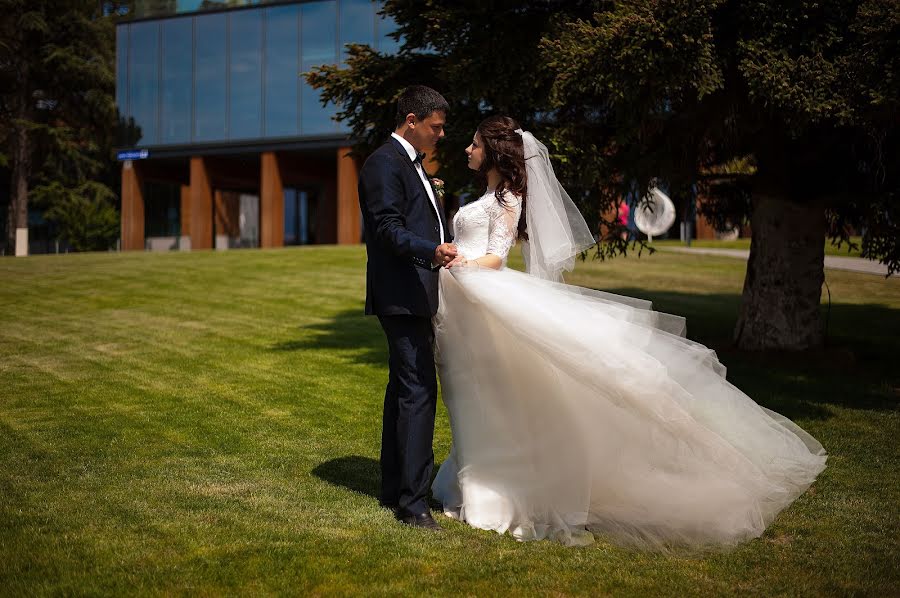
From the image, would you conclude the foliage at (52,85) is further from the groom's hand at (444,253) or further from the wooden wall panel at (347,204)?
the groom's hand at (444,253)

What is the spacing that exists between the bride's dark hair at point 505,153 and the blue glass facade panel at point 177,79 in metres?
35.6

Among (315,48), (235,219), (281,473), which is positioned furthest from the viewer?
(235,219)

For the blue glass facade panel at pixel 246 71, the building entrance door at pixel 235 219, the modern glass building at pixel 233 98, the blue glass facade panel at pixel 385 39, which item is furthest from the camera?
the building entrance door at pixel 235 219

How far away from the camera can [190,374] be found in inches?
401

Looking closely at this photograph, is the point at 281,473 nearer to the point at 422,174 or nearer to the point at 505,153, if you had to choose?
the point at 422,174

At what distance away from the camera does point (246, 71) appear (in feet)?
121

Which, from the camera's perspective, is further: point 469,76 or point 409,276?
point 469,76

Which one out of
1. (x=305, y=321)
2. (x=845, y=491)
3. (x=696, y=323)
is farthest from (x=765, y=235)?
(x=305, y=321)

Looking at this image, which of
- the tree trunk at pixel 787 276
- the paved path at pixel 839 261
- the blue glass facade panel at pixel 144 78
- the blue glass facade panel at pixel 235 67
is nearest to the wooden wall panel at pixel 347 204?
the blue glass facade panel at pixel 235 67

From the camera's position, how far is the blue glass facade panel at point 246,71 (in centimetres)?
3653

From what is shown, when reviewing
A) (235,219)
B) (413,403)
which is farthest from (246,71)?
(413,403)

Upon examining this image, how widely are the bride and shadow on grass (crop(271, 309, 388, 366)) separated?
250 inches

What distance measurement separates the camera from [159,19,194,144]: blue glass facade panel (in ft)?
123

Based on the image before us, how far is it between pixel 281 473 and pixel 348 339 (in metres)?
7.26
